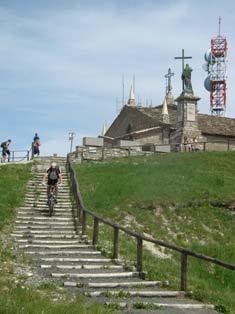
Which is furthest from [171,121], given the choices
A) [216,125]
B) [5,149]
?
[5,149]

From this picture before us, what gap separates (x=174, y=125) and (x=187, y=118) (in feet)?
13.3

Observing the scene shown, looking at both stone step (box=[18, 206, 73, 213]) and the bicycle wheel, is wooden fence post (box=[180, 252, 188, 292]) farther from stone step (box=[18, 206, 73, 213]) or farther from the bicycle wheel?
stone step (box=[18, 206, 73, 213])

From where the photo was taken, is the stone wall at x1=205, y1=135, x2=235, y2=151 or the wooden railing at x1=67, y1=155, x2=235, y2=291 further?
the stone wall at x1=205, y1=135, x2=235, y2=151

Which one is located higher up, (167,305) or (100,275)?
(100,275)

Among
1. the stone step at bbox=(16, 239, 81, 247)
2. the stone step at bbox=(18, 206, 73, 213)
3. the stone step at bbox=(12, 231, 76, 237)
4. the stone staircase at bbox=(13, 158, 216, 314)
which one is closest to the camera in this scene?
the stone staircase at bbox=(13, 158, 216, 314)

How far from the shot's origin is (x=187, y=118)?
154 feet

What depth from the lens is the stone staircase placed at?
10555mm

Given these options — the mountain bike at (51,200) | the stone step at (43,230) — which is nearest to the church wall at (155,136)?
the mountain bike at (51,200)

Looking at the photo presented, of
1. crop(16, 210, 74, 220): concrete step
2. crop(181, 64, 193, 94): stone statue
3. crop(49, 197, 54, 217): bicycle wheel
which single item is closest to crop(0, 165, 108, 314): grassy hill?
crop(16, 210, 74, 220): concrete step

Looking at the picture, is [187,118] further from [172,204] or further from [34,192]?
[34,192]

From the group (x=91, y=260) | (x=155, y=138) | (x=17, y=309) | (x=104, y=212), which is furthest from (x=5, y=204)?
(x=155, y=138)

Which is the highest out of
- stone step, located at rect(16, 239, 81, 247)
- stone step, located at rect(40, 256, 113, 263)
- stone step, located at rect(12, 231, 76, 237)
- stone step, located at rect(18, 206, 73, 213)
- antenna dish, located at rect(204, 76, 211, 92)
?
antenna dish, located at rect(204, 76, 211, 92)

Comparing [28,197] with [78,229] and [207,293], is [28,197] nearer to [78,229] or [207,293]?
[78,229]

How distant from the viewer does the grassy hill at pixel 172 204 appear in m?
19.6
